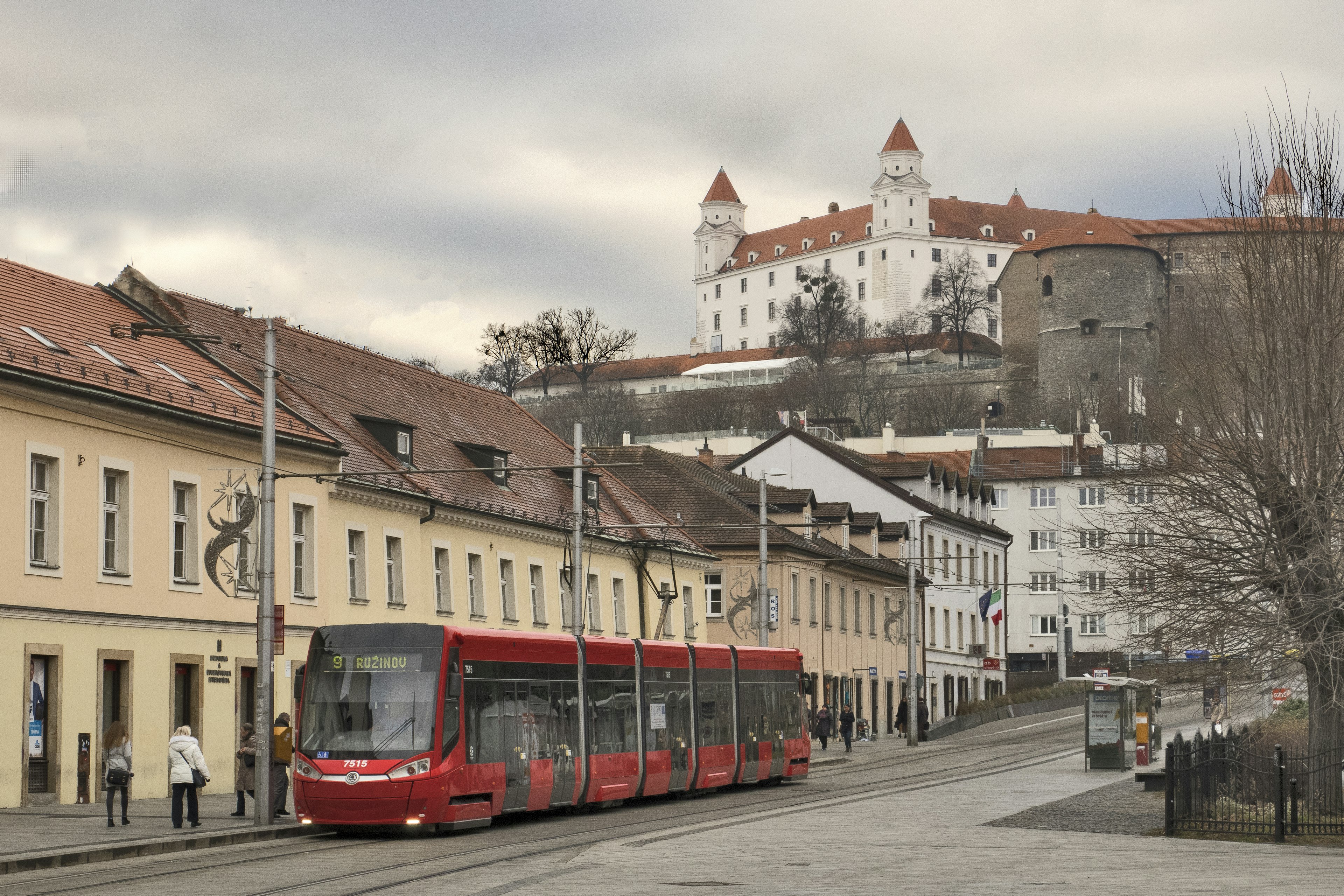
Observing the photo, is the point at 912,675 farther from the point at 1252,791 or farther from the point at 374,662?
the point at 374,662

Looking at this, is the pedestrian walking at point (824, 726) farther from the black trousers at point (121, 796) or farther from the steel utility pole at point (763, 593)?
the black trousers at point (121, 796)

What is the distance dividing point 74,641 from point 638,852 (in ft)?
38.8

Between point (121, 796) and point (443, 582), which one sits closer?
point (121, 796)

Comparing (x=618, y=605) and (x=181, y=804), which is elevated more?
(x=618, y=605)

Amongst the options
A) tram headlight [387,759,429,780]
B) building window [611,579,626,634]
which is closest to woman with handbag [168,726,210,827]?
tram headlight [387,759,429,780]

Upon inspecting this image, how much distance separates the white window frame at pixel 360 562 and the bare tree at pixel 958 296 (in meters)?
137

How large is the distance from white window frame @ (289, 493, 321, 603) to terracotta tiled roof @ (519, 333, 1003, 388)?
125 meters

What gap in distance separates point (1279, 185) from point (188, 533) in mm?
19050

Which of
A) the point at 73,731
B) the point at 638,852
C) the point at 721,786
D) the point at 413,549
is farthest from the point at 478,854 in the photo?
the point at 413,549

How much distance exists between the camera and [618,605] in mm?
51312

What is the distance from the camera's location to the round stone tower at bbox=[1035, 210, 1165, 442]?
152 meters

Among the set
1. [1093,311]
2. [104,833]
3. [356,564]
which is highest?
[1093,311]

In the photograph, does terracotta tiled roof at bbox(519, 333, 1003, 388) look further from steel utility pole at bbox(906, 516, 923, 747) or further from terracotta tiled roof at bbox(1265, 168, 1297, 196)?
terracotta tiled roof at bbox(1265, 168, 1297, 196)

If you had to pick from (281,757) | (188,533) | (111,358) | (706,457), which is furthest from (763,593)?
(706,457)
